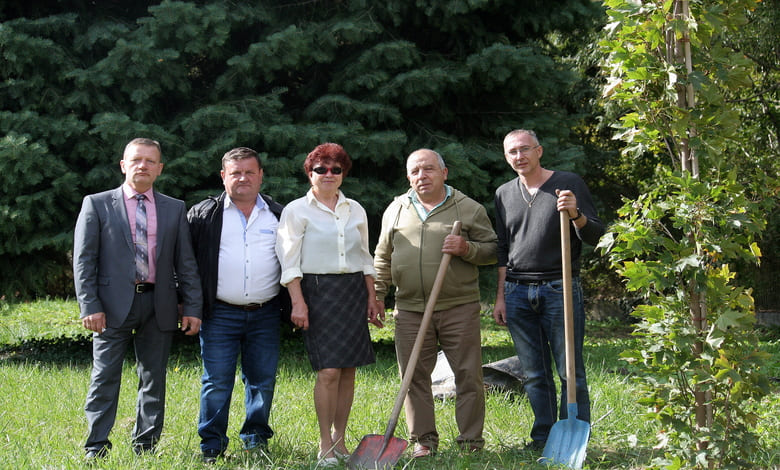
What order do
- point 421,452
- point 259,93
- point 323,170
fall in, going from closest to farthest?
point 323,170 → point 421,452 → point 259,93

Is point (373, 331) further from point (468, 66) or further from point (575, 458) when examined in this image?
point (575, 458)

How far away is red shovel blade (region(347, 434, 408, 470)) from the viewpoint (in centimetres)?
381

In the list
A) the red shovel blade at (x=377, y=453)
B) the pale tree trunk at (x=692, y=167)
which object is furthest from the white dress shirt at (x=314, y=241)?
the pale tree trunk at (x=692, y=167)

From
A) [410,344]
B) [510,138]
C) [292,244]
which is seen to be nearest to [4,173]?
[292,244]

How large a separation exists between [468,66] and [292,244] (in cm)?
380

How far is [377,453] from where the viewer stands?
3.89 m

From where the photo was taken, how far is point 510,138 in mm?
4168

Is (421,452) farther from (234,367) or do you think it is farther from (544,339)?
(234,367)

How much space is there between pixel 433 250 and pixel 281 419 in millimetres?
1715

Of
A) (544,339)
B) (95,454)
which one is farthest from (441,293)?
(95,454)

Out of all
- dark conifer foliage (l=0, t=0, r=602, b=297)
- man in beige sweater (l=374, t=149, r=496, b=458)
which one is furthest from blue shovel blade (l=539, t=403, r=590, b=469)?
dark conifer foliage (l=0, t=0, r=602, b=297)

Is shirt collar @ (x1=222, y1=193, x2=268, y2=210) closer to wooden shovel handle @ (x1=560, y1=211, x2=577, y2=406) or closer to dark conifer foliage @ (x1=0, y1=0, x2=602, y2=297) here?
wooden shovel handle @ (x1=560, y1=211, x2=577, y2=406)

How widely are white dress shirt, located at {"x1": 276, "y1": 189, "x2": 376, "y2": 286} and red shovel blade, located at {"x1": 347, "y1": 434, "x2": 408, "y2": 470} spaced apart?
952mm

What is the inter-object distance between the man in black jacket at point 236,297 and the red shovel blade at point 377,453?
618mm
